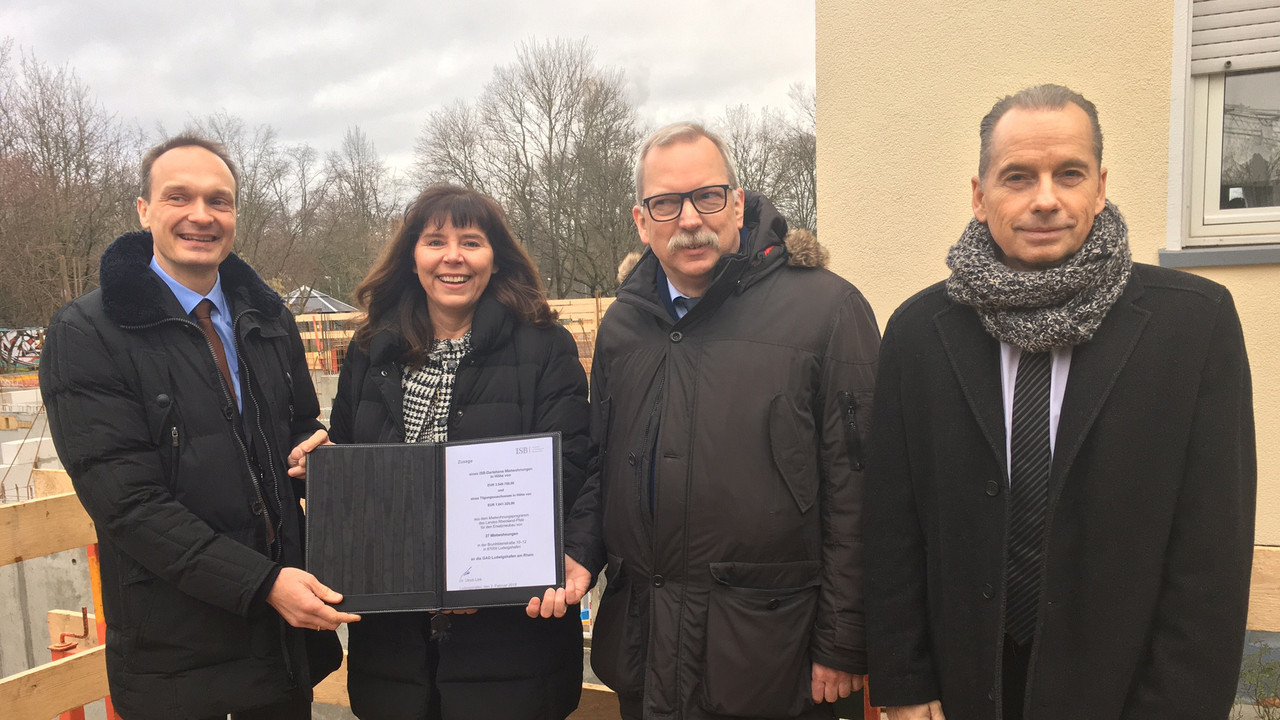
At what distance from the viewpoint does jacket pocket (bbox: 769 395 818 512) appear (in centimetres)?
230

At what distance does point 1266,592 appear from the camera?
2.26 metres

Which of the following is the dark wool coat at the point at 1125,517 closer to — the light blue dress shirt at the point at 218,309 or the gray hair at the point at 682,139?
the gray hair at the point at 682,139

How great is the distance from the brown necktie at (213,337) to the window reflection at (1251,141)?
520 cm

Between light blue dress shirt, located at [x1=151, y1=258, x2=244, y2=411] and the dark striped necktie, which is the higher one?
light blue dress shirt, located at [x1=151, y1=258, x2=244, y2=411]

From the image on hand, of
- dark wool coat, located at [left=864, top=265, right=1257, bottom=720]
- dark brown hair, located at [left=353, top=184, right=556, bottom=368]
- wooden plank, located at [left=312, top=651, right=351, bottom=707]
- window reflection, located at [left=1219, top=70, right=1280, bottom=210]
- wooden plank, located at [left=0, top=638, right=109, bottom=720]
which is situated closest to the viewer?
dark wool coat, located at [left=864, top=265, right=1257, bottom=720]

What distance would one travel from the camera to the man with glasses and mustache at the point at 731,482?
2.29m

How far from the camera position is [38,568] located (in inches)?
315

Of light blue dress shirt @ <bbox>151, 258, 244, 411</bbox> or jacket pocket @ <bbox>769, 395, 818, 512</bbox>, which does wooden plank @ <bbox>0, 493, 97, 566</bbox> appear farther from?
jacket pocket @ <bbox>769, 395, 818, 512</bbox>

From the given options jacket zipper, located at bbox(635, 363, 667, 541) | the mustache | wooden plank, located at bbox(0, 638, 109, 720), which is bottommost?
wooden plank, located at bbox(0, 638, 109, 720)

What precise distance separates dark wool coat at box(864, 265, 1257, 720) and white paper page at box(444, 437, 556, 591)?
44.3 inches

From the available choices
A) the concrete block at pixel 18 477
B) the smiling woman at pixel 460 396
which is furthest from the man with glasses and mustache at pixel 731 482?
the concrete block at pixel 18 477

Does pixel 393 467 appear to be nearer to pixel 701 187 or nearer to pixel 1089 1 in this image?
pixel 701 187

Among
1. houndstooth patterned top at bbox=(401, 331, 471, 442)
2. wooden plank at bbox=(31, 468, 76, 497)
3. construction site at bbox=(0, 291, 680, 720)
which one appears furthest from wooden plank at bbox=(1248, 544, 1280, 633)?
wooden plank at bbox=(31, 468, 76, 497)

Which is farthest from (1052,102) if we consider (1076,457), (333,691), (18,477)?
(18,477)
